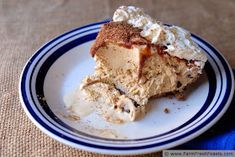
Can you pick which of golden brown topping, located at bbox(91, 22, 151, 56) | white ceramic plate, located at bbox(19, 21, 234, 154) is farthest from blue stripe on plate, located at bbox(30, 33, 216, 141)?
golden brown topping, located at bbox(91, 22, 151, 56)

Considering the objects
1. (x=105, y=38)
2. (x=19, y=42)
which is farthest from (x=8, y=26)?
(x=105, y=38)

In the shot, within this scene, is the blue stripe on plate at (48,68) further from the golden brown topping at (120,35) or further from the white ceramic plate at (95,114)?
the golden brown topping at (120,35)

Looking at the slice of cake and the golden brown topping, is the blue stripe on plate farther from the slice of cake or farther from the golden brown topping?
the golden brown topping

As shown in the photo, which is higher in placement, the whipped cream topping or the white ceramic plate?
the whipped cream topping

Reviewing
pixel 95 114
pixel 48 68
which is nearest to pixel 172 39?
pixel 95 114

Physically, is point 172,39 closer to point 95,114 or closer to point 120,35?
Answer: point 120,35

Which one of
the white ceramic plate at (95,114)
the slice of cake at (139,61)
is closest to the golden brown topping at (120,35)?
the slice of cake at (139,61)

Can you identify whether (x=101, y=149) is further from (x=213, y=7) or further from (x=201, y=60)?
Answer: (x=213, y=7)
